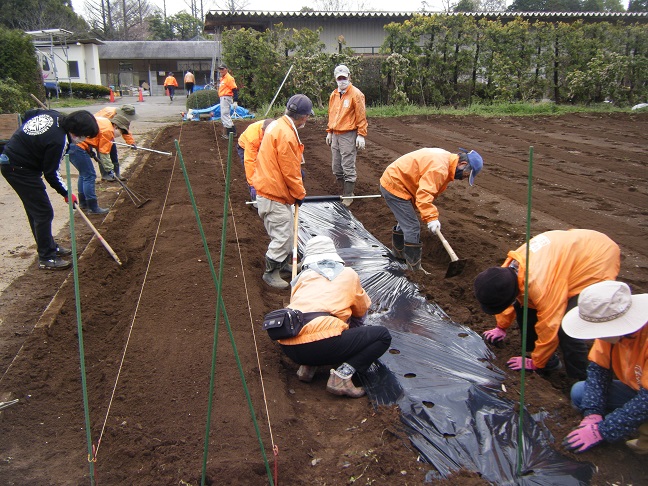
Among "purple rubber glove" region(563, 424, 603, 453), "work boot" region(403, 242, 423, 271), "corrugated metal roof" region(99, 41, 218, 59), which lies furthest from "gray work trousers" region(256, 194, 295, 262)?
"corrugated metal roof" region(99, 41, 218, 59)

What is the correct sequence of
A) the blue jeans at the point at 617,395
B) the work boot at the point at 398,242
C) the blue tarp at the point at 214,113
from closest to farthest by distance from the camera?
the blue jeans at the point at 617,395 < the work boot at the point at 398,242 < the blue tarp at the point at 214,113

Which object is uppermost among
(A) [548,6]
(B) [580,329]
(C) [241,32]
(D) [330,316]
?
(A) [548,6]

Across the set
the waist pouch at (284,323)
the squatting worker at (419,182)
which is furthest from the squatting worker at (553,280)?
the squatting worker at (419,182)

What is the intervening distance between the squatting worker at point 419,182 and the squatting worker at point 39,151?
287 centimetres

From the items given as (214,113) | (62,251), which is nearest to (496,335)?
(62,251)

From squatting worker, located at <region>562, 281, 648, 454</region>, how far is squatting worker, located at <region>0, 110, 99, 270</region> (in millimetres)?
4370

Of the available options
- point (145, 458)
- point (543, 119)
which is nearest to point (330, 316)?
point (145, 458)

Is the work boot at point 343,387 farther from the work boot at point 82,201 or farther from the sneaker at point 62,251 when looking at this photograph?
the work boot at point 82,201

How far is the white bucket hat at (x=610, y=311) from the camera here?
7.52ft

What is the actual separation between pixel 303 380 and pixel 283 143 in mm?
2059

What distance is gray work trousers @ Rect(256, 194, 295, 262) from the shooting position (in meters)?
4.68

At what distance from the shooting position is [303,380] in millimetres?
3359

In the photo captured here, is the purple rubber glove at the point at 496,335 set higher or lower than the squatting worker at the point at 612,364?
lower

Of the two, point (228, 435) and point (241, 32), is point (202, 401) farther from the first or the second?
point (241, 32)
